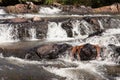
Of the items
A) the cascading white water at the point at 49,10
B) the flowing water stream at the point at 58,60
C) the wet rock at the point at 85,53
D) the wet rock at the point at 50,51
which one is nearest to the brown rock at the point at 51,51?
the wet rock at the point at 50,51

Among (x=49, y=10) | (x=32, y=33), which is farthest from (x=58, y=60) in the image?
(x=49, y=10)

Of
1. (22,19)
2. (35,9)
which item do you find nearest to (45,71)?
(22,19)

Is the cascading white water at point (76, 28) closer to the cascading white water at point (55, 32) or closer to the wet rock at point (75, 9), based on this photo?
the cascading white water at point (55, 32)

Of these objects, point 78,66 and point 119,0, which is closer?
point 78,66

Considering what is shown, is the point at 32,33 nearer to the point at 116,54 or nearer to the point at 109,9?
the point at 116,54

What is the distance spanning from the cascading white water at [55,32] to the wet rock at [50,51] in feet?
16.0

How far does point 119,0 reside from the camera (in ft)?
102

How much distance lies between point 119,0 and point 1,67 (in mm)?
21099

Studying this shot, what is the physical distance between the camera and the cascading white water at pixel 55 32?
19.6 m

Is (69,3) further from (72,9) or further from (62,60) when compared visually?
(62,60)

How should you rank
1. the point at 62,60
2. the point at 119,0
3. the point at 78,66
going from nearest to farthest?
the point at 78,66 → the point at 62,60 → the point at 119,0

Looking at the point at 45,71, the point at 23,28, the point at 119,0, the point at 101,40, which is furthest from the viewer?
the point at 119,0

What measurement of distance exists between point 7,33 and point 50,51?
585 cm

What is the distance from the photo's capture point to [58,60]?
45.1 ft
